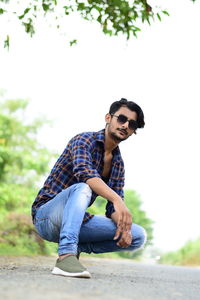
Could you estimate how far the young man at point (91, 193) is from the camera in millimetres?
3652

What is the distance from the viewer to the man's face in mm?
4164

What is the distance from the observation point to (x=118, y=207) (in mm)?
3746

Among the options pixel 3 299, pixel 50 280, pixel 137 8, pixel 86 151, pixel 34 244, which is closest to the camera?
pixel 3 299

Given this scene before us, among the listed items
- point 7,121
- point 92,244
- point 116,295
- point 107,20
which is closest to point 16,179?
point 7,121

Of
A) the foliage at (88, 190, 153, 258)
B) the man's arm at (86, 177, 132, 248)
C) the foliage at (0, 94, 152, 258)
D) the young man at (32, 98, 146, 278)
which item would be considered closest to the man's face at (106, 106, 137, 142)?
the young man at (32, 98, 146, 278)

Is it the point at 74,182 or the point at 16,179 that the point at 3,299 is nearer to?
the point at 74,182

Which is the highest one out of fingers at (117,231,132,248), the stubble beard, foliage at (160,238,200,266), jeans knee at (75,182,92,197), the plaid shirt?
the stubble beard

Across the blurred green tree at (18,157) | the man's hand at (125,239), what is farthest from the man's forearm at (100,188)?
the blurred green tree at (18,157)

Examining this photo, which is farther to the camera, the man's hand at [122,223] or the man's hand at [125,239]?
the man's hand at [125,239]

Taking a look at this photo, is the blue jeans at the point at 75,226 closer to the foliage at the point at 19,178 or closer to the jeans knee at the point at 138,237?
the jeans knee at the point at 138,237

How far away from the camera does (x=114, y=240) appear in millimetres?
4227

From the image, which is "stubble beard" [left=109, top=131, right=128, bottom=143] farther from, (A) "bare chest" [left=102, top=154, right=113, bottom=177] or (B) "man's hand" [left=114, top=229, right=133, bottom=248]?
(B) "man's hand" [left=114, top=229, right=133, bottom=248]

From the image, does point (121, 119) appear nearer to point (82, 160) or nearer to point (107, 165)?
point (107, 165)

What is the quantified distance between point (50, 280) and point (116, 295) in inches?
22.3
